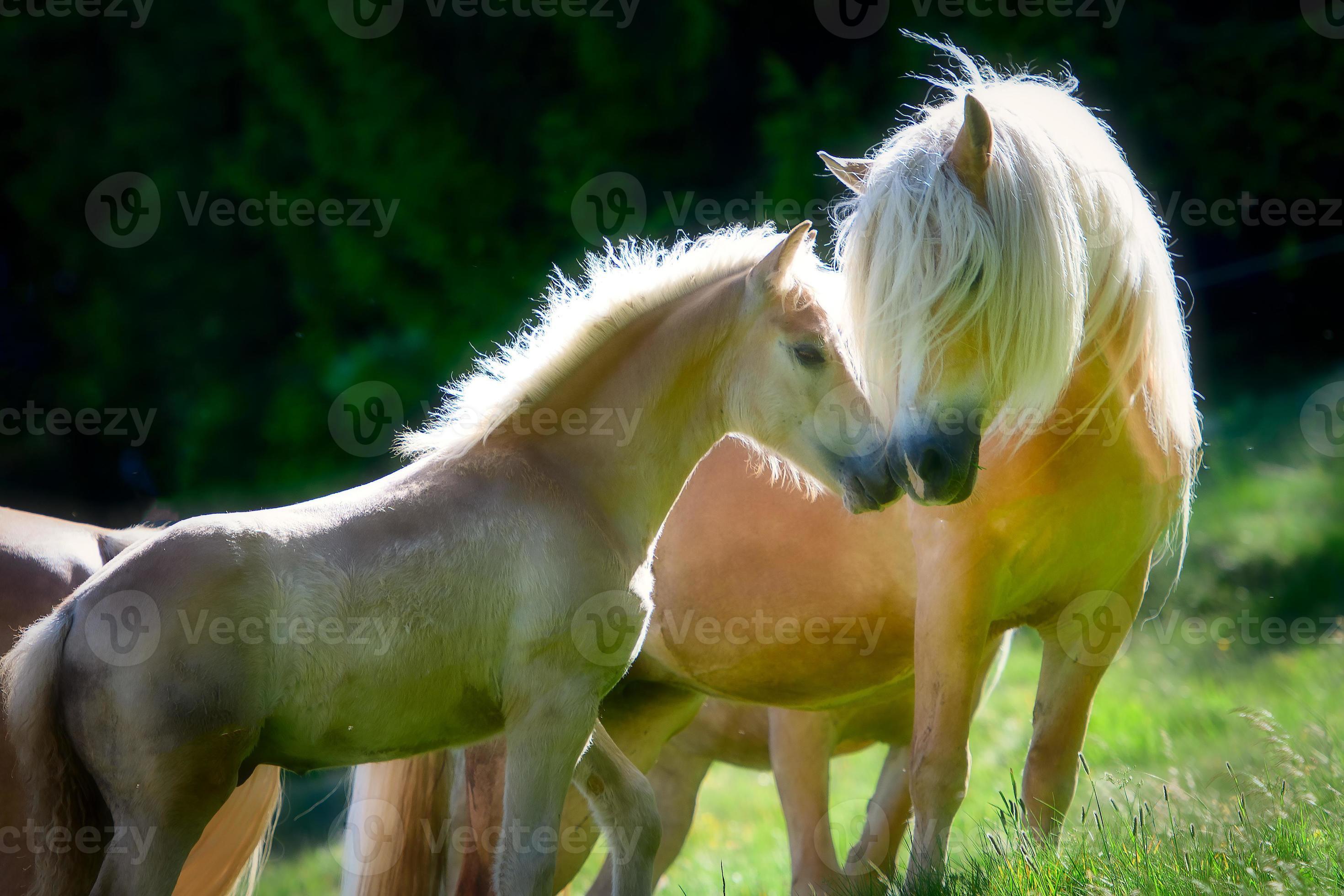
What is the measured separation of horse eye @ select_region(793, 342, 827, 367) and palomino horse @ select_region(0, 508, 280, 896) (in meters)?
1.96

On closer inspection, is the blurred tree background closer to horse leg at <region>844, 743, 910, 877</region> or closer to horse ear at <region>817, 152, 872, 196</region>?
horse leg at <region>844, 743, 910, 877</region>

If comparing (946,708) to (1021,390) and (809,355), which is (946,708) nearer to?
(1021,390)

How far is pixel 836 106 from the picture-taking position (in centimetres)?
964

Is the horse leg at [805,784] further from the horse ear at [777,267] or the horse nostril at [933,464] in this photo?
the horse ear at [777,267]

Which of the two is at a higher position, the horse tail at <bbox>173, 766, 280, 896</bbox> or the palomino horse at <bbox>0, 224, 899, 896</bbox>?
the palomino horse at <bbox>0, 224, 899, 896</bbox>

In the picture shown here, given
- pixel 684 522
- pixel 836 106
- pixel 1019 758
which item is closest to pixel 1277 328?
pixel 836 106

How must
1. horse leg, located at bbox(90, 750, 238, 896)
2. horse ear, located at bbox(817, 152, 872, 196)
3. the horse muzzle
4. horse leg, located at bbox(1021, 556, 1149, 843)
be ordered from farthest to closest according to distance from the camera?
horse leg, located at bbox(1021, 556, 1149, 843), horse ear, located at bbox(817, 152, 872, 196), the horse muzzle, horse leg, located at bbox(90, 750, 238, 896)

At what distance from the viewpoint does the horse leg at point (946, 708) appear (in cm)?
329

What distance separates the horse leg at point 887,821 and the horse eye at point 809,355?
2.28 metres

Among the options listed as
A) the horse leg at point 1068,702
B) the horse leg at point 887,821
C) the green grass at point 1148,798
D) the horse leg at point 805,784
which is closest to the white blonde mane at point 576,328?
the horse leg at point 1068,702

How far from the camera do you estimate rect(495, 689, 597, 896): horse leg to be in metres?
2.66

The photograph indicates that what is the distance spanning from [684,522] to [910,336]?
4.99 feet

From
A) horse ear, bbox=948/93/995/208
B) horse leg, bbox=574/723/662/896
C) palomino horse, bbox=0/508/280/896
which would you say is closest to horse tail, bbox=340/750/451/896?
palomino horse, bbox=0/508/280/896

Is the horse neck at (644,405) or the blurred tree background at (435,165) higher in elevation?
the blurred tree background at (435,165)
